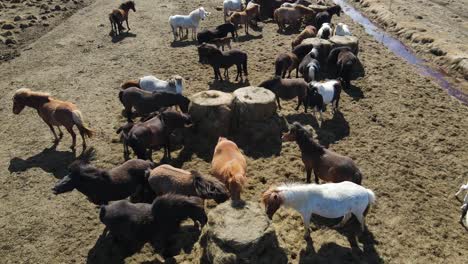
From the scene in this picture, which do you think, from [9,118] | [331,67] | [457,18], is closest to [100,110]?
[9,118]

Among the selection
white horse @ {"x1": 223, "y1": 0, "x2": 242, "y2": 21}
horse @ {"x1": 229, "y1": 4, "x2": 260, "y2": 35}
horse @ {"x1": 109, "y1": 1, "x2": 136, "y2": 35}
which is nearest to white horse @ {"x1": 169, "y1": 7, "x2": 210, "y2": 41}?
horse @ {"x1": 229, "y1": 4, "x2": 260, "y2": 35}

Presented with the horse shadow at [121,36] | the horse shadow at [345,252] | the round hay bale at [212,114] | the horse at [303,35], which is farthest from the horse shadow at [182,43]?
the horse shadow at [345,252]

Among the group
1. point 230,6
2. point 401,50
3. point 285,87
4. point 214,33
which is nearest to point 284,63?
point 285,87

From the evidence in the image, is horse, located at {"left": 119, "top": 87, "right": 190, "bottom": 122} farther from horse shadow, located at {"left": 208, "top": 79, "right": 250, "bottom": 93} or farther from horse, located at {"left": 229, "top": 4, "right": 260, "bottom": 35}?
horse, located at {"left": 229, "top": 4, "right": 260, "bottom": 35}

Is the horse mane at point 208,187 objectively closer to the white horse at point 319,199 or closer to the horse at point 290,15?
the white horse at point 319,199

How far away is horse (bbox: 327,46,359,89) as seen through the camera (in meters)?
13.1

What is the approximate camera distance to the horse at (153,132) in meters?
9.01

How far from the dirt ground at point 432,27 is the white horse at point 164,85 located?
10100mm

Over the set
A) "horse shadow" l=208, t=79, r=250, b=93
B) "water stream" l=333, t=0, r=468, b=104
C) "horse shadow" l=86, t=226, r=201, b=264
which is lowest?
"water stream" l=333, t=0, r=468, b=104

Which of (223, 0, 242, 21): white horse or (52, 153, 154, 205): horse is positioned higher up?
(52, 153, 154, 205): horse

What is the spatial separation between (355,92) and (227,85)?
14.0 ft

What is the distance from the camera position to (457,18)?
21703 mm

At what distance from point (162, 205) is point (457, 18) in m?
21.4

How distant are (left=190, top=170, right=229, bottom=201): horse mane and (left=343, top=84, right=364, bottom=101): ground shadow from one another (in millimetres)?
7015
